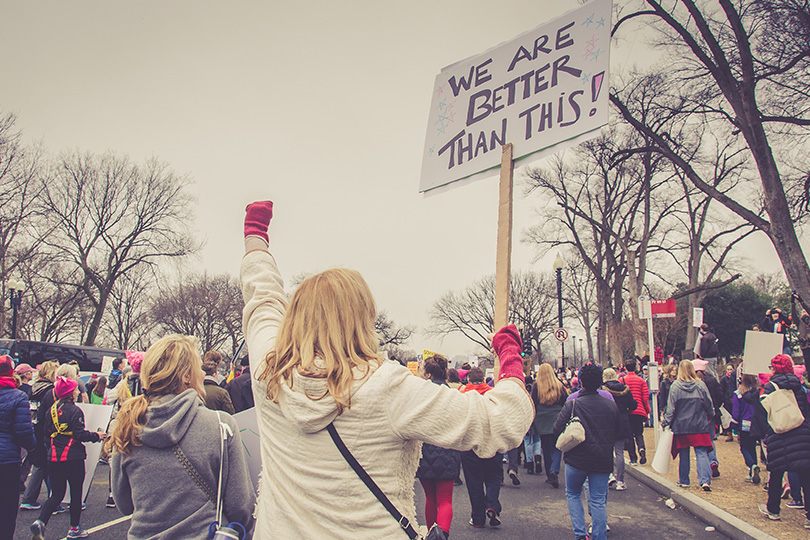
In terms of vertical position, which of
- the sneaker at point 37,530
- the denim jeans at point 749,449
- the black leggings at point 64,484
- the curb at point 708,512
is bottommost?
the sneaker at point 37,530

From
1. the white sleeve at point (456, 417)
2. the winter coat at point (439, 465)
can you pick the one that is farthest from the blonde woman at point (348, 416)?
the winter coat at point (439, 465)

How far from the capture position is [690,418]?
840 centimetres

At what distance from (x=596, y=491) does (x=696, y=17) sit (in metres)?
10.1

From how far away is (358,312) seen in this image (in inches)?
67.8

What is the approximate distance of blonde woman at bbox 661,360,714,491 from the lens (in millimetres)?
8305

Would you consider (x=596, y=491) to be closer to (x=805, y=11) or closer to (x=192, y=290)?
(x=805, y=11)

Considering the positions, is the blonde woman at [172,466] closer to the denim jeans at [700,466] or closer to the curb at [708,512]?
the curb at [708,512]

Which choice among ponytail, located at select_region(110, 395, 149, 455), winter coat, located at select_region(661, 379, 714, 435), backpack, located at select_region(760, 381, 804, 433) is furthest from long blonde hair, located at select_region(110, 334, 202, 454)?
winter coat, located at select_region(661, 379, 714, 435)

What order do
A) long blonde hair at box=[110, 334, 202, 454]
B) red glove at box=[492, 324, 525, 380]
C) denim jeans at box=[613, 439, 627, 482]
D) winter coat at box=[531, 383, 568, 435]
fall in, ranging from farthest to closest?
winter coat at box=[531, 383, 568, 435]
denim jeans at box=[613, 439, 627, 482]
long blonde hair at box=[110, 334, 202, 454]
red glove at box=[492, 324, 525, 380]

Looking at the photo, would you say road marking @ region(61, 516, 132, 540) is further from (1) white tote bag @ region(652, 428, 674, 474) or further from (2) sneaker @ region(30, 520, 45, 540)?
(1) white tote bag @ region(652, 428, 674, 474)

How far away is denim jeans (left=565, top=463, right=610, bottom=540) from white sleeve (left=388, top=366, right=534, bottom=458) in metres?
4.67

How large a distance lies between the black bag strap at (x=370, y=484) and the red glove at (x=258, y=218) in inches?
43.5

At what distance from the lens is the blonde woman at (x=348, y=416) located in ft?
4.95

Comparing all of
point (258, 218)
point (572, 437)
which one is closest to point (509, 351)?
point (258, 218)
